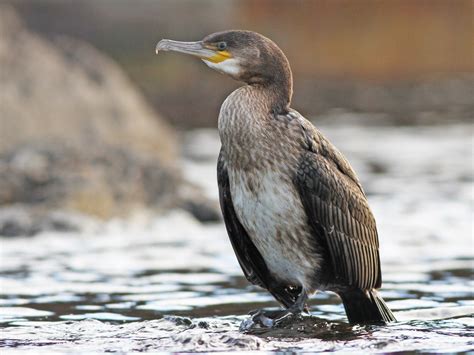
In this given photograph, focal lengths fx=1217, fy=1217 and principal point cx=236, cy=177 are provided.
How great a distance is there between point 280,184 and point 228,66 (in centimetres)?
76

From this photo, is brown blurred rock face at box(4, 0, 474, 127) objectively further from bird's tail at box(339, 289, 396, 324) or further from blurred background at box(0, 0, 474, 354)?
bird's tail at box(339, 289, 396, 324)

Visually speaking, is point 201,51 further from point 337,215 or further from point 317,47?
point 317,47

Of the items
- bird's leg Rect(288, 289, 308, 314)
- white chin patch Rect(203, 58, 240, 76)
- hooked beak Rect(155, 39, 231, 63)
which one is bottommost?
bird's leg Rect(288, 289, 308, 314)

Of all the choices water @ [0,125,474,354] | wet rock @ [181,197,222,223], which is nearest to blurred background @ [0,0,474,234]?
wet rock @ [181,197,222,223]

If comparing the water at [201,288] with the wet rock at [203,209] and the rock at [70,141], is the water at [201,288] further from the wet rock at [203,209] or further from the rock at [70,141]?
the rock at [70,141]

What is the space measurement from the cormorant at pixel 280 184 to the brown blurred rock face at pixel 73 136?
4763 mm

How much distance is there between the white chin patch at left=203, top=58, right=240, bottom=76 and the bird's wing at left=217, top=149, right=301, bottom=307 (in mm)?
497

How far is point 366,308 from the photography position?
741 centimetres

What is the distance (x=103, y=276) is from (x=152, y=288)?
643 millimetres

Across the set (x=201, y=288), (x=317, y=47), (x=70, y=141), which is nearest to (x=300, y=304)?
(x=201, y=288)

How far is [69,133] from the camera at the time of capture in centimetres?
1571

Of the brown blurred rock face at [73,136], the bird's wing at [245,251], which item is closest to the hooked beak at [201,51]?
the bird's wing at [245,251]

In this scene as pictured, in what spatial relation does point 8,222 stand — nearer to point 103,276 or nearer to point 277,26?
point 103,276

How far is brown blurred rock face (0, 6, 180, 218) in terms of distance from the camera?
11.9 m
